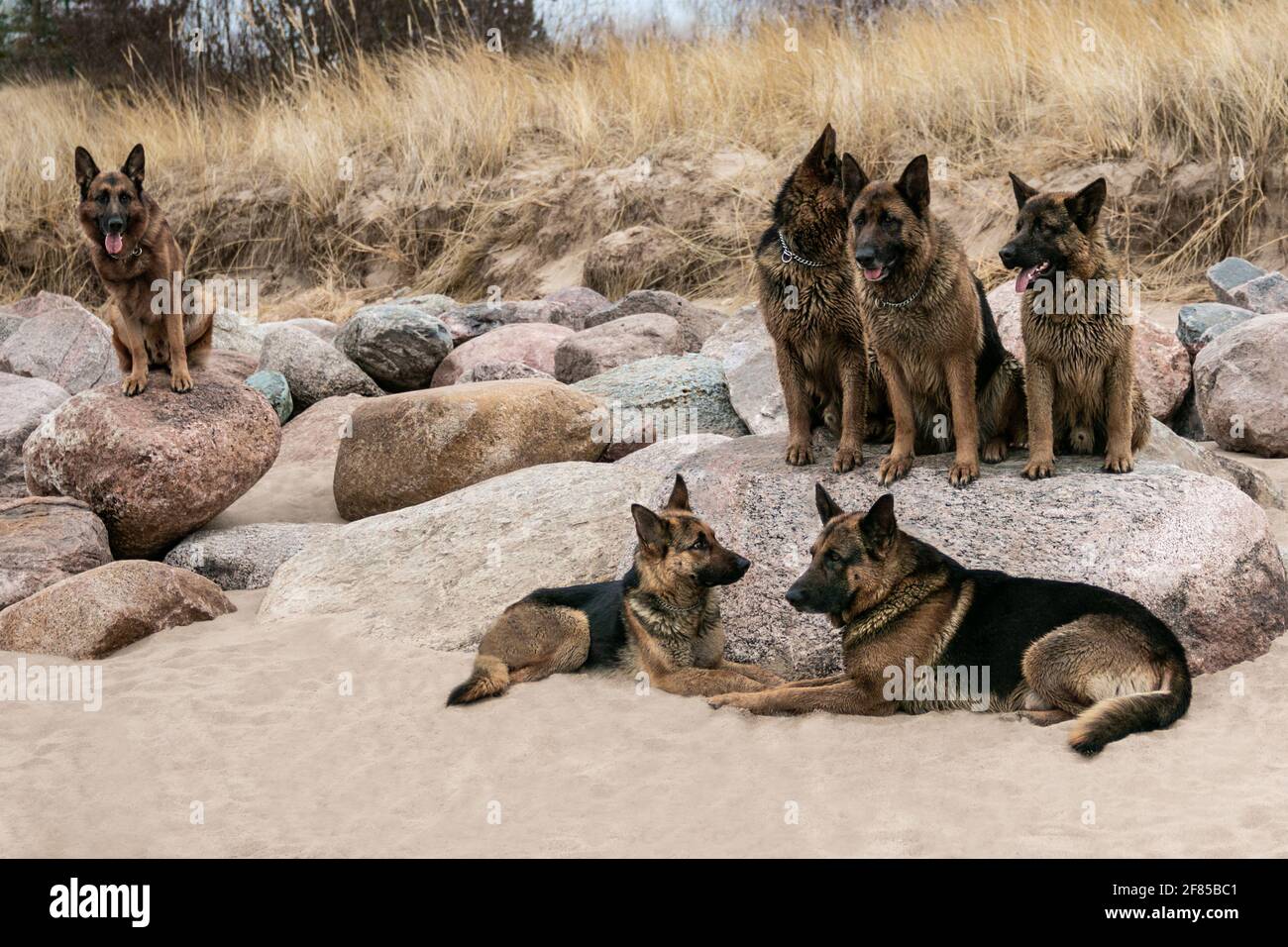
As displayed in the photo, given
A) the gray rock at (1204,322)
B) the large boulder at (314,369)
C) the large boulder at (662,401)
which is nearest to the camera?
the large boulder at (662,401)

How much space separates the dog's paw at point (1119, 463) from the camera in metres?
5.64

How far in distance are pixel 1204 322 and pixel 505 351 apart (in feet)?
19.3

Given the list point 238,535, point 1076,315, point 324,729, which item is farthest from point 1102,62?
point 324,729

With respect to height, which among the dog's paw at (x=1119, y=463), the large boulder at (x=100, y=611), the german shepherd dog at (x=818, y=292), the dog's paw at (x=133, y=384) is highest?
the german shepherd dog at (x=818, y=292)

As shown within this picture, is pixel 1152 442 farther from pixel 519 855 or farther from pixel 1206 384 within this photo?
pixel 519 855

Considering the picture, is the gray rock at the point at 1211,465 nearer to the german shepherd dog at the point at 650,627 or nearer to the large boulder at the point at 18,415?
the german shepherd dog at the point at 650,627

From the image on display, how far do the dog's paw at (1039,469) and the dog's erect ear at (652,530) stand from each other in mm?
1639

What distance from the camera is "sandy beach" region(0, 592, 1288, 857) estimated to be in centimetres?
393

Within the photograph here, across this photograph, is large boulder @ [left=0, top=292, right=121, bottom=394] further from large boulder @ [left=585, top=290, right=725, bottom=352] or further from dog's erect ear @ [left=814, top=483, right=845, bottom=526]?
dog's erect ear @ [left=814, top=483, right=845, bottom=526]

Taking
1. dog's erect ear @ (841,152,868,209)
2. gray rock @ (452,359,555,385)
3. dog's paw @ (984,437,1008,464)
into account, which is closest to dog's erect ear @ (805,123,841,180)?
dog's erect ear @ (841,152,868,209)

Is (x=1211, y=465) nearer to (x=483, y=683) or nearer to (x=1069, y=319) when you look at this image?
(x=1069, y=319)

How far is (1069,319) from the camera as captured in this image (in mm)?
5531

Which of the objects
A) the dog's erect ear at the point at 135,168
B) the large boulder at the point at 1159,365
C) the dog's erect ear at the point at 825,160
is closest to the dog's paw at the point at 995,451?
the dog's erect ear at the point at 825,160

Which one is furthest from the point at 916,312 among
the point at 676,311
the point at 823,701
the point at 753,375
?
the point at 676,311
